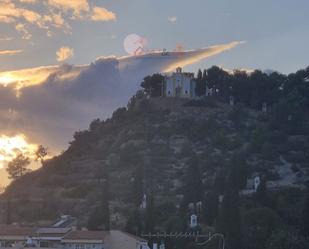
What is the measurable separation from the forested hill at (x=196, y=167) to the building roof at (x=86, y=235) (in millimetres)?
5473

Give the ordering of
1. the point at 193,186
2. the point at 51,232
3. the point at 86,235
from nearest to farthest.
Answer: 1. the point at 86,235
2. the point at 51,232
3. the point at 193,186

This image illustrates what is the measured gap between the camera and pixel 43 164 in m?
A: 95.1

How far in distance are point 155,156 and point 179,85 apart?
17.8 metres

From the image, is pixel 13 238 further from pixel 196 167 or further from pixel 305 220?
pixel 196 167

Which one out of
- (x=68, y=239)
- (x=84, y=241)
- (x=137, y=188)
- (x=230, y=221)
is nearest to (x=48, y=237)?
(x=68, y=239)

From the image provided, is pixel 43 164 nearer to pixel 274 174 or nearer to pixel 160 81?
pixel 160 81

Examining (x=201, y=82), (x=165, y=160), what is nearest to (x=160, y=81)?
(x=201, y=82)

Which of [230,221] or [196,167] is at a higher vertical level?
[196,167]

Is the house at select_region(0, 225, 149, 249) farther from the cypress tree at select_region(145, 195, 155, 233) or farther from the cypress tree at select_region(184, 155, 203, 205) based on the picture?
the cypress tree at select_region(184, 155, 203, 205)

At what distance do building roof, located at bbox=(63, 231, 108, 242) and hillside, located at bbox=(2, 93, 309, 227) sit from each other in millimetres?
11294

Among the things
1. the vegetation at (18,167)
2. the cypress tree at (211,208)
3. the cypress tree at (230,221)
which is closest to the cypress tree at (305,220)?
the cypress tree at (230,221)

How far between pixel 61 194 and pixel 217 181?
17.6m

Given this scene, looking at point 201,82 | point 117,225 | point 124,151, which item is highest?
point 201,82

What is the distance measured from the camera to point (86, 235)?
57.2m
